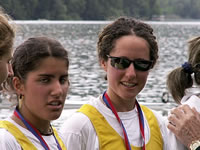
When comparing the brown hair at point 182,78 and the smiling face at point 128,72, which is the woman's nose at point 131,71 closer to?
the smiling face at point 128,72

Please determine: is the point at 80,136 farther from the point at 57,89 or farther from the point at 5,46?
the point at 5,46

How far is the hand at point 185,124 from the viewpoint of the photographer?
3.08 m

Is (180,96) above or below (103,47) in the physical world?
below

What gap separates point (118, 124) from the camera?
118 inches

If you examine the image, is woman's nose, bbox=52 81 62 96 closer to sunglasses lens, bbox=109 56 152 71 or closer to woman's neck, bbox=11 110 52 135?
woman's neck, bbox=11 110 52 135

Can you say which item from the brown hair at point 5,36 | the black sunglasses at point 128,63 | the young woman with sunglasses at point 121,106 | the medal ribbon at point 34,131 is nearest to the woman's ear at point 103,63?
the young woman with sunglasses at point 121,106

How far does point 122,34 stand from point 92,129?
2.18ft

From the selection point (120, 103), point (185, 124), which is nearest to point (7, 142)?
point (120, 103)

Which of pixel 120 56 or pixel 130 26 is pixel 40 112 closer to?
pixel 120 56

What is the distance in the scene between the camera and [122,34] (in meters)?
3.11

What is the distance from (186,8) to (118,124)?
122 metres

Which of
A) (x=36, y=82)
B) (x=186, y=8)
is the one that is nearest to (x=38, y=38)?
(x=36, y=82)

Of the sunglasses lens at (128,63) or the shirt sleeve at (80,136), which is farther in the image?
the sunglasses lens at (128,63)

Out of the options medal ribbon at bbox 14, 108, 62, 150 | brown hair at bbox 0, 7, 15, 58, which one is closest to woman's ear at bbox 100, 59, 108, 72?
medal ribbon at bbox 14, 108, 62, 150
